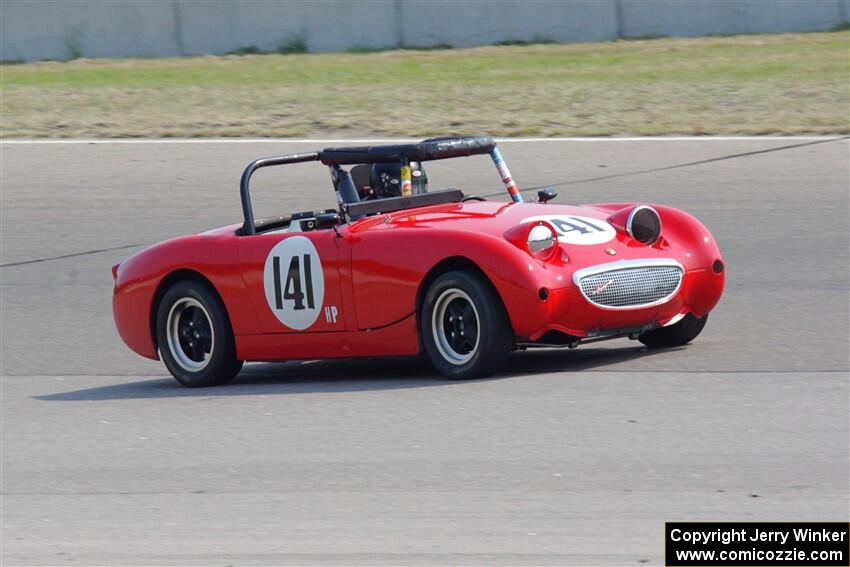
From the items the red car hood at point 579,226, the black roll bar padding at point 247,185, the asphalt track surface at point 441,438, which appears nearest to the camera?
the asphalt track surface at point 441,438

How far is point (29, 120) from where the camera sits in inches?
679

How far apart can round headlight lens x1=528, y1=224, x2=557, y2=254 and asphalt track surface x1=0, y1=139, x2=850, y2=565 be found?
0.67 m

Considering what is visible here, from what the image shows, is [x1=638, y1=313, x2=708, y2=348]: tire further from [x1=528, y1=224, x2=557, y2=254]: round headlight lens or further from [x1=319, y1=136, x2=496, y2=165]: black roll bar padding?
[x1=319, y1=136, x2=496, y2=165]: black roll bar padding

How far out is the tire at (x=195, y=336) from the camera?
8.55 metres

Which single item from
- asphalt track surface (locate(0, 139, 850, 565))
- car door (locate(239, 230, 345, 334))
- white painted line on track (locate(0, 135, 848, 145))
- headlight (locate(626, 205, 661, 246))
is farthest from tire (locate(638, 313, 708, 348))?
white painted line on track (locate(0, 135, 848, 145))

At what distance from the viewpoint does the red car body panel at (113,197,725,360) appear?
7.41m

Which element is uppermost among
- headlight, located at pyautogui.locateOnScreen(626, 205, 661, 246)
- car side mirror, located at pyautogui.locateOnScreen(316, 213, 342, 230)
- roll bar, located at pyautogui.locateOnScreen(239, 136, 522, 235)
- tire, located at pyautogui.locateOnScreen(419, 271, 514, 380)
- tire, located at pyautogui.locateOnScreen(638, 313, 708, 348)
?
roll bar, located at pyautogui.locateOnScreen(239, 136, 522, 235)

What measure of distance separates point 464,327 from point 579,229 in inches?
32.4

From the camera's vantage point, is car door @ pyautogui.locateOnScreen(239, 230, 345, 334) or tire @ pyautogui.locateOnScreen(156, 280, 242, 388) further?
tire @ pyautogui.locateOnScreen(156, 280, 242, 388)

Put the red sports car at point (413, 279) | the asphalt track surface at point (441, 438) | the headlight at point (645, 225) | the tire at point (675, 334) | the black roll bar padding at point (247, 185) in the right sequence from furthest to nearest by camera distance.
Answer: the black roll bar padding at point (247, 185), the tire at point (675, 334), the headlight at point (645, 225), the red sports car at point (413, 279), the asphalt track surface at point (441, 438)

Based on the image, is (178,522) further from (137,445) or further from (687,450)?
(687,450)

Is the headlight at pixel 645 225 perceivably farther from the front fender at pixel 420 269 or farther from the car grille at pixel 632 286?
the front fender at pixel 420 269

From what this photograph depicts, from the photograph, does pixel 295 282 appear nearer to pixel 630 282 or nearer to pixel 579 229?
pixel 579 229

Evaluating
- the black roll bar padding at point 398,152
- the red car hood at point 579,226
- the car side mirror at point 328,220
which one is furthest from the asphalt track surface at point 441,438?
the black roll bar padding at point 398,152
